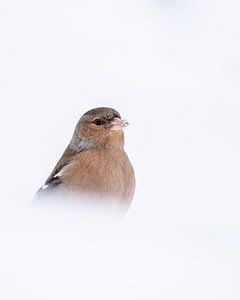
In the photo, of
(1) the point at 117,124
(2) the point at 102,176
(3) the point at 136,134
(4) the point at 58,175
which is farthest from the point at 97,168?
(3) the point at 136,134

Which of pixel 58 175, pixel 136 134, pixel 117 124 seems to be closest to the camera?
pixel 58 175

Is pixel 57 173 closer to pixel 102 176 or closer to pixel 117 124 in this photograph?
pixel 102 176

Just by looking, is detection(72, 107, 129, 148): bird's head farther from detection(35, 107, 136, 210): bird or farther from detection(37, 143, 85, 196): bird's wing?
detection(37, 143, 85, 196): bird's wing

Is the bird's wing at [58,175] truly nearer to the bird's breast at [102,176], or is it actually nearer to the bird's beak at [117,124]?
the bird's breast at [102,176]

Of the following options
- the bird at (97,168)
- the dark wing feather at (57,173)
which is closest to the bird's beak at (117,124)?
the bird at (97,168)

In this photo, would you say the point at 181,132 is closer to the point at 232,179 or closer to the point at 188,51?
the point at 232,179

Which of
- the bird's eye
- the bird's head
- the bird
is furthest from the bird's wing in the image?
the bird's eye

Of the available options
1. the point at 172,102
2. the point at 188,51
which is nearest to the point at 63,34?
the point at 188,51
